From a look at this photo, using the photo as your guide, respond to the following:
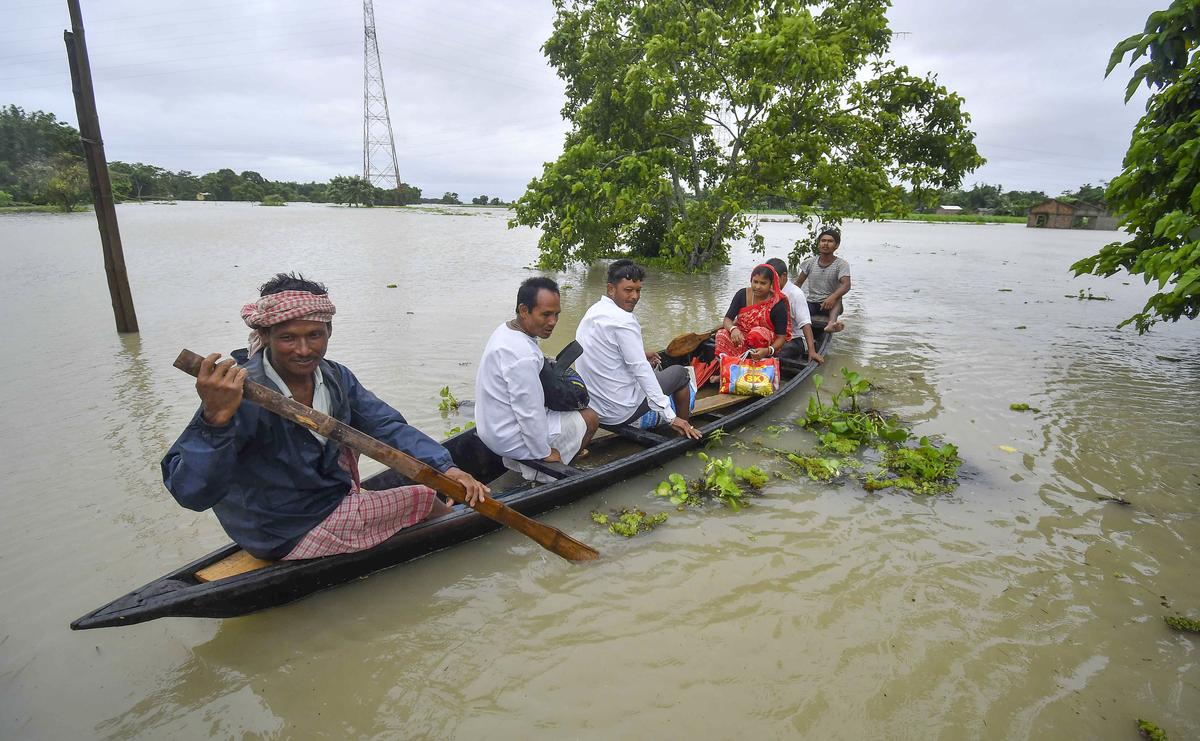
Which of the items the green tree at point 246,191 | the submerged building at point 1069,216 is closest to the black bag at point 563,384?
the submerged building at point 1069,216

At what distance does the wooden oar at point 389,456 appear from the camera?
2178 millimetres

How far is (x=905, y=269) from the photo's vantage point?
830 inches

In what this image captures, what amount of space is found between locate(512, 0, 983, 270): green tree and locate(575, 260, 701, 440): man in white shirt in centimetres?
706

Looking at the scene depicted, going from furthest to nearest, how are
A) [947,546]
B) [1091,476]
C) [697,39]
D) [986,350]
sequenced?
[697,39], [986,350], [1091,476], [947,546]

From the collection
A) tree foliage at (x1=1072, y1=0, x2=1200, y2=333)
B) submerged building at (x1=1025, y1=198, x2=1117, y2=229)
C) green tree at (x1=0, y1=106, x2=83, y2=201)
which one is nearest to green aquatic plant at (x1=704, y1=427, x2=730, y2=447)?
tree foliage at (x1=1072, y1=0, x2=1200, y2=333)

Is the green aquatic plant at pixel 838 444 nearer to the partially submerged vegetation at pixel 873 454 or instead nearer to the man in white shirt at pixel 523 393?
the partially submerged vegetation at pixel 873 454

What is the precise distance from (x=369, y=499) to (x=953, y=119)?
47.2 ft

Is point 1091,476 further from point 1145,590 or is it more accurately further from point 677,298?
point 677,298

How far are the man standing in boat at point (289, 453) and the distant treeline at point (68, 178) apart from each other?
1900 cm

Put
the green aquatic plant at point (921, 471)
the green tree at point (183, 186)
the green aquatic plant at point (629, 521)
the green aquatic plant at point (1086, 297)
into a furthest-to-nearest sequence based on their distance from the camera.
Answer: the green tree at point (183, 186)
the green aquatic plant at point (1086, 297)
the green aquatic plant at point (921, 471)
the green aquatic plant at point (629, 521)

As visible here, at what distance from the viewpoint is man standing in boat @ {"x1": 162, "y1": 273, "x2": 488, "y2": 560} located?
2.13 metres

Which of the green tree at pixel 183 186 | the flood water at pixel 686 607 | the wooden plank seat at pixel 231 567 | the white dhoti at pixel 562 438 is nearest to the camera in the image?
the flood water at pixel 686 607

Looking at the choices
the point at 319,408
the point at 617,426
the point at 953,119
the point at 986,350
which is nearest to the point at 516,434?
the point at 617,426

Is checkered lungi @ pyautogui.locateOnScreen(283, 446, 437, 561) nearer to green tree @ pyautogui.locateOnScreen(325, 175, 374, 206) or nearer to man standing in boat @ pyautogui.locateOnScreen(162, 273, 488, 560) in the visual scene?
man standing in boat @ pyautogui.locateOnScreen(162, 273, 488, 560)
